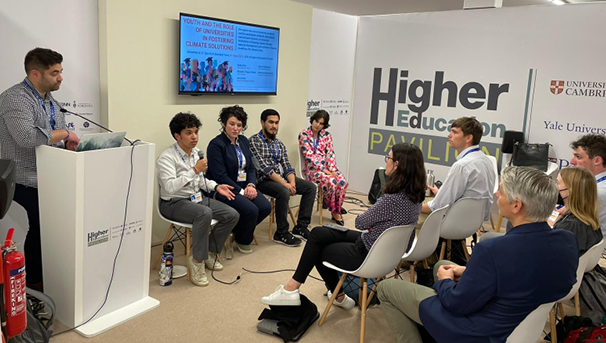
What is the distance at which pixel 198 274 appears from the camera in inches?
147

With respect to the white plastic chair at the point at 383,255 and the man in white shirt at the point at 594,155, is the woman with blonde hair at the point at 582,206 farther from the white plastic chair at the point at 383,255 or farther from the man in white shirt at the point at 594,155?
the white plastic chair at the point at 383,255

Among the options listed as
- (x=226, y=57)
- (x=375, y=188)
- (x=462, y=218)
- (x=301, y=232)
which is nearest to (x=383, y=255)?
(x=462, y=218)

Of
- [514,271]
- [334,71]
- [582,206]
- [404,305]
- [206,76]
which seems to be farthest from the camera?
[334,71]

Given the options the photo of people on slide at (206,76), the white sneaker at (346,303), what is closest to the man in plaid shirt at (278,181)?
the photo of people on slide at (206,76)

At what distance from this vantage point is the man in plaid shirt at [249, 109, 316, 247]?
15.8ft

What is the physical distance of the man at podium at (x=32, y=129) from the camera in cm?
292

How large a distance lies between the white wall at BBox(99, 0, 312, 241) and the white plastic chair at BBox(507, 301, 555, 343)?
11.0ft

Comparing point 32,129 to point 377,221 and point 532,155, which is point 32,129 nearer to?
point 377,221

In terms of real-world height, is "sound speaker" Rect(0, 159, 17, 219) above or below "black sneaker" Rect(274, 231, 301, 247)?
above

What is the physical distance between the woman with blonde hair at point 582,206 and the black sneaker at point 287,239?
2.51 meters

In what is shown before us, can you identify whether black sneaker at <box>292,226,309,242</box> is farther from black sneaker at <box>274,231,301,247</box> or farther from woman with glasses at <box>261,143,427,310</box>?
woman with glasses at <box>261,143,427,310</box>

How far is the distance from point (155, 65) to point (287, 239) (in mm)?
2058

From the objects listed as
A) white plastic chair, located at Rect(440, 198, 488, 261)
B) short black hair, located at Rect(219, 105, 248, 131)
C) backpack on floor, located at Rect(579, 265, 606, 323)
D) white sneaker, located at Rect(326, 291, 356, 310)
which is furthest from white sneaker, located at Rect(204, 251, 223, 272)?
backpack on floor, located at Rect(579, 265, 606, 323)

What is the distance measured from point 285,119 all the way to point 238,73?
92 cm
